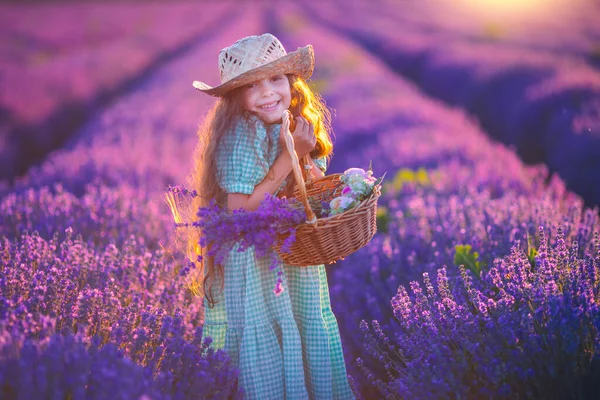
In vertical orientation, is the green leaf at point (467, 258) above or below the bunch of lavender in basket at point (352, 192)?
below

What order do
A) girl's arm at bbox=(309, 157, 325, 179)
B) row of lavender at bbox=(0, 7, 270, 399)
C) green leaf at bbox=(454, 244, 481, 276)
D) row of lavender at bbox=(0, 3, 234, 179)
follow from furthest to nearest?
row of lavender at bbox=(0, 3, 234, 179) < green leaf at bbox=(454, 244, 481, 276) < girl's arm at bbox=(309, 157, 325, 179) < row of lavender at bbox=(0, 7, 270, 399)

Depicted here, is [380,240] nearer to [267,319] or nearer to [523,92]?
[267,319]

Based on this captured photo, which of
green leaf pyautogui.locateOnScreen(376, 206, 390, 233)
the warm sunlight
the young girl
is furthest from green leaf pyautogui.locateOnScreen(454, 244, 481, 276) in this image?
the warm sunlight

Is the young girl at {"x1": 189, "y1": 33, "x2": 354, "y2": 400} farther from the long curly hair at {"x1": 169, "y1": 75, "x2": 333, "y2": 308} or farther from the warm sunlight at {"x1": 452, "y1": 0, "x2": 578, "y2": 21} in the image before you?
the warm sunlight at {"x1": 452, "y1": 0, "x2": 578, "y2": 21}

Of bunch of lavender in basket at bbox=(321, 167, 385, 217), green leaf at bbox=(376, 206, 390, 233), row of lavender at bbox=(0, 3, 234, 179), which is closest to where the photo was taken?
bunch of lavender in basket at bbox=(321, 167, 385, 217)

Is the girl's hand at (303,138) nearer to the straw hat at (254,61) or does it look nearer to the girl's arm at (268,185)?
the girl's arm at (268,185)

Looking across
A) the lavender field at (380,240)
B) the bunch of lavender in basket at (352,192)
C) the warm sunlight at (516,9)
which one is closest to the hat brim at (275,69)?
the bunch of lavender in basket at (352,192)

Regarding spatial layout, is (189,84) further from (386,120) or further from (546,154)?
(546,154)

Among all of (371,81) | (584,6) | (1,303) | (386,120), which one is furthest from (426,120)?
(584,6)

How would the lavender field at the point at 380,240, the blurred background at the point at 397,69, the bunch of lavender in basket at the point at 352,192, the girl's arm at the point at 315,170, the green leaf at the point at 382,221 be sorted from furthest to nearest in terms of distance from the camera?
the blurred background at the point at 397,69, the green leaf at the point at 382,221, the girl's arm at the point at 315,170, the bunch of lavender in basket at the point at 352,192, the lavender field at the point at 380,240

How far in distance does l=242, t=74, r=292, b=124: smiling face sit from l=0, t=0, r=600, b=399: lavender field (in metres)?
0.77

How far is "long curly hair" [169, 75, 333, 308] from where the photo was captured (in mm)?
2379

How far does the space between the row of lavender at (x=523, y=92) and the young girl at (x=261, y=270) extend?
128 inches

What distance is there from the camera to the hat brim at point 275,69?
225 centimetres
